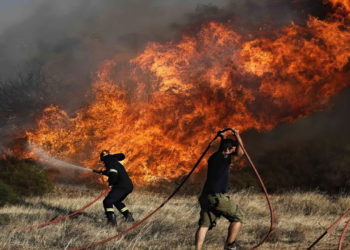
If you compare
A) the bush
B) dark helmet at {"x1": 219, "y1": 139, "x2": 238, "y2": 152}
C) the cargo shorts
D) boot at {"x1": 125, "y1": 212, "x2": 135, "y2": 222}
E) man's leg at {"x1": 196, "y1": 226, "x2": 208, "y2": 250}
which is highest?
dark helmet at {"x1": 219, "y1": 139, "x2": 238, "y2": 152}

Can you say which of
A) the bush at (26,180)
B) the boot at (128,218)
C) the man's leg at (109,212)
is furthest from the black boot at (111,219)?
the bush at (26,180)

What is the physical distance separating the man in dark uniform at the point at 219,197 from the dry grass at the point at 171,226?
3.36 feet

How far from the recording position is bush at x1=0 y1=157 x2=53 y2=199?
602 inches

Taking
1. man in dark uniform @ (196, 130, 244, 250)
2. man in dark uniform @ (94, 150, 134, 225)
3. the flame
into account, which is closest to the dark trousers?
man in dark uniform @ (94, 150, 134, 225)

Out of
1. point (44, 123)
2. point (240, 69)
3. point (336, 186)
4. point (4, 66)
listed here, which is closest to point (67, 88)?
point (44, 123)

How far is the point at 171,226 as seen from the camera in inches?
333

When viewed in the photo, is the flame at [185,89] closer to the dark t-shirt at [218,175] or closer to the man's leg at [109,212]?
the man's leg at [109,212]

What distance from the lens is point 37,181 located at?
15586mm

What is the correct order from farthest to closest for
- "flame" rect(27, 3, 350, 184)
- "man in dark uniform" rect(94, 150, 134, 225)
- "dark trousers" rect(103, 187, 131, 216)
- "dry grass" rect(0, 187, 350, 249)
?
"flame" rect(27, 3, 350, 184), "man in dark uniform" rect(94, 150, 134, 225), "dark trousers" rect(103, 187, 131, 216), "dry grass" rect(0, 187, 350, 249)

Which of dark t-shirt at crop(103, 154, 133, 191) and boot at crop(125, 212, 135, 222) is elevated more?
dark t-shirt at crop(103, 154, 133, 191)

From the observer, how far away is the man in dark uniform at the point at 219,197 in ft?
19.6

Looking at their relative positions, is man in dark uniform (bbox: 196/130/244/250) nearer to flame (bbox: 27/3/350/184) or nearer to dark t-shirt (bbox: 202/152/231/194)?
dark t-shirt (bbox: 202/152/231/194)

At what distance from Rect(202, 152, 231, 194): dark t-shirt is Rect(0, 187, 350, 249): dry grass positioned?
1.34m

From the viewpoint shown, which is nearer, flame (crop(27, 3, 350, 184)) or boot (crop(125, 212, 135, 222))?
boot (crop(125, 212, 135, 222))
